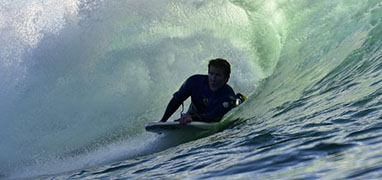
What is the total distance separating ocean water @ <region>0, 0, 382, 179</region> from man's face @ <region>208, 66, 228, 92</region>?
0.52 m

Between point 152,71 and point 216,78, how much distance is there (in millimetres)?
2599

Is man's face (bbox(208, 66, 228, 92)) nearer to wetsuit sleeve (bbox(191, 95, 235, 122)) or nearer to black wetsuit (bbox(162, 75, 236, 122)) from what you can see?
black wetsuit (bbox(162, 75, 236, 122))

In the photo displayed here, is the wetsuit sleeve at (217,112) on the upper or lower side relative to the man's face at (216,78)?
lower

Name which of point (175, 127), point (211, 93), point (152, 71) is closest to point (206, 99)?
point (211, 93)

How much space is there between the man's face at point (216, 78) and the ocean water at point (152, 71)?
52 centimetres

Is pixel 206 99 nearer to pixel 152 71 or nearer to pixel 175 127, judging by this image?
pixel 175 127

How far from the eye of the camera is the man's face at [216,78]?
7.33m

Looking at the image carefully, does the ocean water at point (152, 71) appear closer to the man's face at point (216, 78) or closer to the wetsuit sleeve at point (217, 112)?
the wetsuit sleeve at point (217, 112)

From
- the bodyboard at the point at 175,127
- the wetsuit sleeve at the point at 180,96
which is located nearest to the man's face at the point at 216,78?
the wetsuit sleeve at the point at 180,96

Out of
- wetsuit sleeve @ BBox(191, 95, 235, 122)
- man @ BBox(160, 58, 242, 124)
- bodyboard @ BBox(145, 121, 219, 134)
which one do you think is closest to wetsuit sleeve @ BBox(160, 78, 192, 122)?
man @ BBox(160, 58, 242, 124)

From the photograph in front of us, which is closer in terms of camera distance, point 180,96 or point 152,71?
point 180,96

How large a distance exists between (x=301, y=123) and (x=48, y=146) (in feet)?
14.1

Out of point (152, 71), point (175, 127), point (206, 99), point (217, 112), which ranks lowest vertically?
point (175, 127)

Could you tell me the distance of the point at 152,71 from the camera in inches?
385
